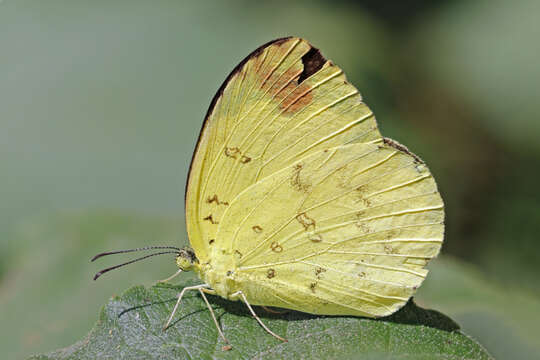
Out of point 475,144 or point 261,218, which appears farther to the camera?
point 475,144

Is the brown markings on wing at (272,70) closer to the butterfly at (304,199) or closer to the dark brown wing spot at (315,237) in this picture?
the butterfly at (304,199)

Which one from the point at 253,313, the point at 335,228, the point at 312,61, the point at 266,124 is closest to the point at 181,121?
the point at 266,124

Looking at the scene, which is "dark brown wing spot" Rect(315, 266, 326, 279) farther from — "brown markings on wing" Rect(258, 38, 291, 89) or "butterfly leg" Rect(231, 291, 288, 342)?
"brown markings on wing" Rect(258, 38, 291, 89)

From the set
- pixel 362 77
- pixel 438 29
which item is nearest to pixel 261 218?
pixel 362 77

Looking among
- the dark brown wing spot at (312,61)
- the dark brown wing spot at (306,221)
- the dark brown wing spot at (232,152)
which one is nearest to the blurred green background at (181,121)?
the dark brown wing spot at (306,221)

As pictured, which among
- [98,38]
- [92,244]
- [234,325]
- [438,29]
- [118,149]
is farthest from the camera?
[438,29]

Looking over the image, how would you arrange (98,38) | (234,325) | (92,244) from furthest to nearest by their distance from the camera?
1. (98,38)
2. (92,244)
3. (234,325)

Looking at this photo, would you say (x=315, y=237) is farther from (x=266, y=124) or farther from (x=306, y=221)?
(x=266, y=124)

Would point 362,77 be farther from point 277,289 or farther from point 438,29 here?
point 277,289
